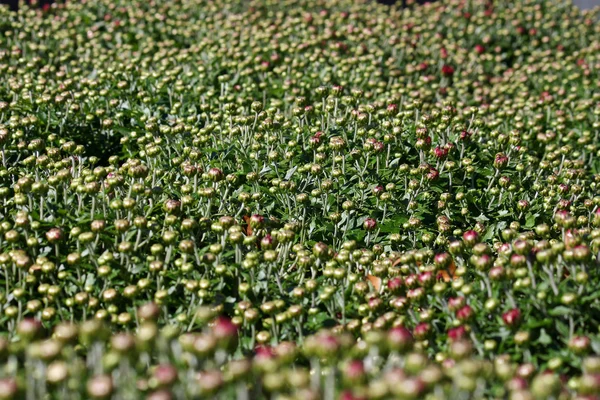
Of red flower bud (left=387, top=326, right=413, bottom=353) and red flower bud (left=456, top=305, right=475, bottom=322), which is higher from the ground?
red flower bud (left=387, top=326, right=413, bottom=353)

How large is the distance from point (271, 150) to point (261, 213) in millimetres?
661

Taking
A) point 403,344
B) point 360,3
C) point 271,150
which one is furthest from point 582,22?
point 403,344

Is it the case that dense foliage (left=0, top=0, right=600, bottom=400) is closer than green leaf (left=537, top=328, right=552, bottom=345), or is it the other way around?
dense foliage (left=0, top=0, right=600, bottom=400)

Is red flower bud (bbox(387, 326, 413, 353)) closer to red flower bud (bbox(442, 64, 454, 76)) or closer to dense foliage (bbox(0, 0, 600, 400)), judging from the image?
dense foliage (bbox(0, 0, 600, 400))

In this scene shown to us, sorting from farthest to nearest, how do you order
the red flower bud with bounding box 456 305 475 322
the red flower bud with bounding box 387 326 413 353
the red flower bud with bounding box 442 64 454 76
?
the red flower bud with bounding box 442 64 454 76, the red flower bud with bounding box 456 305 475 322, the red flower bud with bounding box 387 326 413 353

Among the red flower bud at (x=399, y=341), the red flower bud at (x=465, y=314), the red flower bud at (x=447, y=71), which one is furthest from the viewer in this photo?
the red flower bud at (x=447, y=71)

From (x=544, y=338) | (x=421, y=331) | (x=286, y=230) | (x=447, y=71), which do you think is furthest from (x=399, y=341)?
(x=447, y=71)

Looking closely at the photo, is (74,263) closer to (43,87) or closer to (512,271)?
(512,271)

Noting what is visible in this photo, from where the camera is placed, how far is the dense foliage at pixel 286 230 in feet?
7.36

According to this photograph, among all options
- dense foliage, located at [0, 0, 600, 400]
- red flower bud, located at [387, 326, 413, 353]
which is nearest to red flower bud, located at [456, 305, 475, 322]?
dense foliage, located at [0, 0, 600, 400]

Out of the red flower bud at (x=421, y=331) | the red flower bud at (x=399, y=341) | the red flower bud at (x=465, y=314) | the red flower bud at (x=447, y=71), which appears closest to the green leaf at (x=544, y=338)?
the red flower bud at (x=465, y=314)

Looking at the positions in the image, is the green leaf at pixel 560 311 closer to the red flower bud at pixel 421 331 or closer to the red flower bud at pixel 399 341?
the red flower bud at pixel 421 331

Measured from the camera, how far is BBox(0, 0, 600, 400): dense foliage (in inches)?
88.3

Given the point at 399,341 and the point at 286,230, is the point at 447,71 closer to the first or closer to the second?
the point at 286,230
